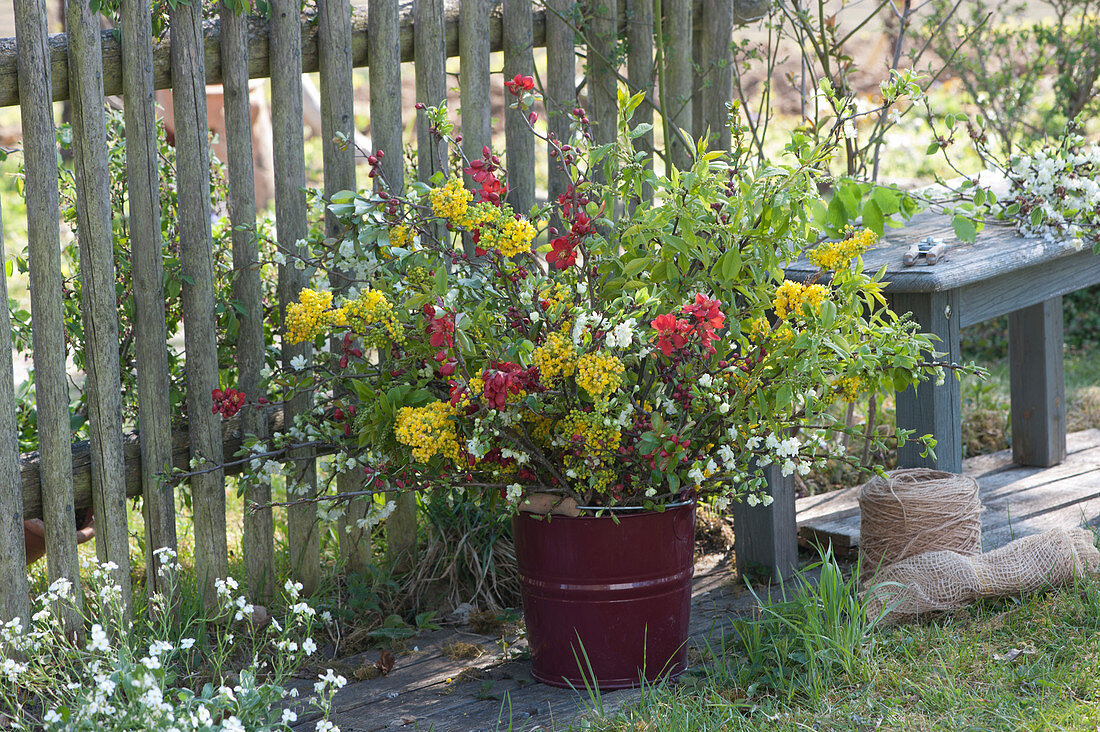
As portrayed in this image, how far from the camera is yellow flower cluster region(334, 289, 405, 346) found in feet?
7.88

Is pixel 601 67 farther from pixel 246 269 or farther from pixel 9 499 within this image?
pixel 9 499

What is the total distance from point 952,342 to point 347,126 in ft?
5.83

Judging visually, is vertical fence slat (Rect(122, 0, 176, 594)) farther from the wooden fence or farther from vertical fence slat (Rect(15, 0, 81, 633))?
vertical fence slat (Rect(15, 0, 81, 633))

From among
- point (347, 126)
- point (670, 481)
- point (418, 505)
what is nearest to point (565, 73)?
point (347, 126)

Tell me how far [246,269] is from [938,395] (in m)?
1.94

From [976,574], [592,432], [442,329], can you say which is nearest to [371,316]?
[442,329]

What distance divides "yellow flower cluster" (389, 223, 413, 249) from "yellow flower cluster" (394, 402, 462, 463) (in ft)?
1.45

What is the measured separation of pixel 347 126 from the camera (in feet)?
9.68

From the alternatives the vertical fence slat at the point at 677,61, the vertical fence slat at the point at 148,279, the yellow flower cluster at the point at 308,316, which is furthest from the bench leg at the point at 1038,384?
the vertical fence slat at the point at 148,279

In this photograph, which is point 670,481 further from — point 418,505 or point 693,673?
point 418,505

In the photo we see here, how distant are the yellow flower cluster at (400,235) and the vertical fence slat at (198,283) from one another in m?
0.52

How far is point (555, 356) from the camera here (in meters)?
2.22

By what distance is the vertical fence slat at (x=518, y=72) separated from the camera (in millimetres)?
3258

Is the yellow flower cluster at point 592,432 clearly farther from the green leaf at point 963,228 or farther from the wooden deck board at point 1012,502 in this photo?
the wooden deck board at point 1012,502
